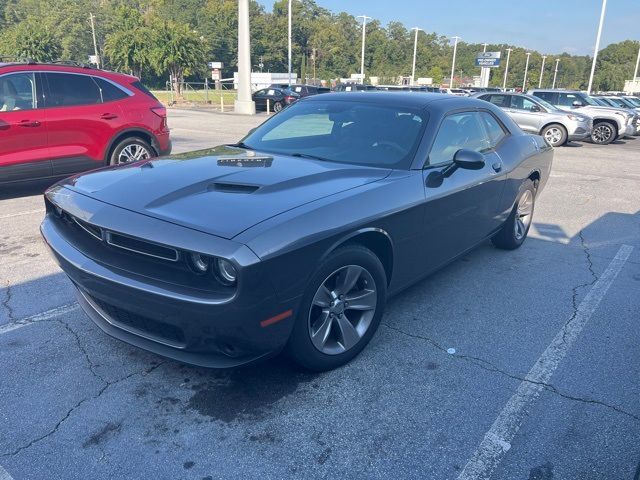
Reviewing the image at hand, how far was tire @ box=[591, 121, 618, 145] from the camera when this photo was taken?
17.5m

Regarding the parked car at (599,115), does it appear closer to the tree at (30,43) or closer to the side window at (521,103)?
the side window at (521,103)

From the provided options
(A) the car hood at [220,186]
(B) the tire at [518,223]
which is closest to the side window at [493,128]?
(B) the tire at [518,223]

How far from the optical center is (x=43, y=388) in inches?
109

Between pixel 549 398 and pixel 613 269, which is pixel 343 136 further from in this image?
pixel 613 269

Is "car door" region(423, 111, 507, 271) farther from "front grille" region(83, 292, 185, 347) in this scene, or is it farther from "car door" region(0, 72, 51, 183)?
"car door" region(0, 72, 51, 183)

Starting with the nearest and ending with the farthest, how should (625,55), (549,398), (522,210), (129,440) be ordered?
(129,440) < (549,398) < (522,210) < (625,55)

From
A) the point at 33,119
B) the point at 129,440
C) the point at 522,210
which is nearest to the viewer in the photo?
the point at 129,440

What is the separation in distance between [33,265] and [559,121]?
615 inches

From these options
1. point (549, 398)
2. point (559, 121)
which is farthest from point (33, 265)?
point (559, 121)

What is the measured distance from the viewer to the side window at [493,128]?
15.3 feet

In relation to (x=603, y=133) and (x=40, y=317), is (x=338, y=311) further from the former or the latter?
(x=603, y=133)

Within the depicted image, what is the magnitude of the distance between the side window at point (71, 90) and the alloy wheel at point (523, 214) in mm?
5563

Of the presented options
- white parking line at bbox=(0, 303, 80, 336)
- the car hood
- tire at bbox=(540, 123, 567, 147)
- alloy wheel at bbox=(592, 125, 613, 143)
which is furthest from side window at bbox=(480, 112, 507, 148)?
alloy wheel at bbox=(592, 125, 613, 143)

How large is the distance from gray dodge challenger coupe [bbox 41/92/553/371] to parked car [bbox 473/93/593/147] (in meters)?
13.1
